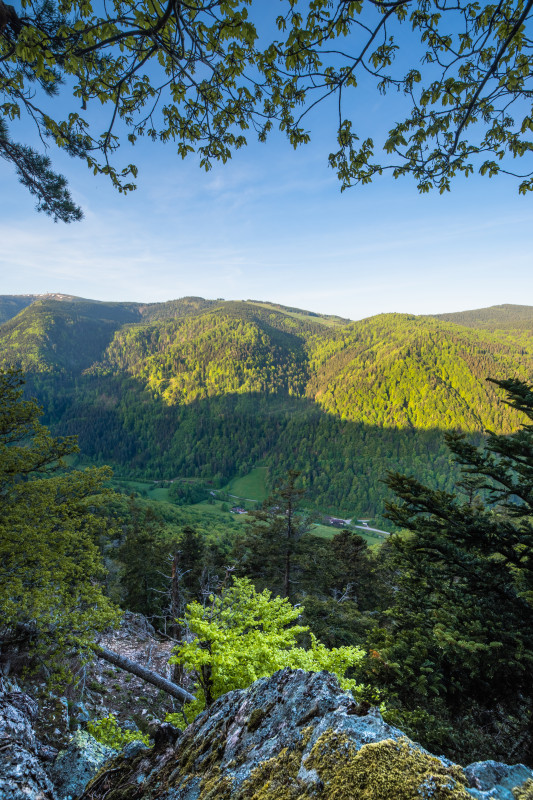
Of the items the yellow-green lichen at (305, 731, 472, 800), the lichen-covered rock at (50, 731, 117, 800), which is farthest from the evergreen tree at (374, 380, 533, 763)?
the lichen-covered rock at (50, 731, 117, 800)

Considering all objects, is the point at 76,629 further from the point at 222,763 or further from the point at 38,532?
the point at 222,763

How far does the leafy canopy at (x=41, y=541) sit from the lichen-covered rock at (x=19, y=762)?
15.7ft

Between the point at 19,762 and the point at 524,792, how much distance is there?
4.56m

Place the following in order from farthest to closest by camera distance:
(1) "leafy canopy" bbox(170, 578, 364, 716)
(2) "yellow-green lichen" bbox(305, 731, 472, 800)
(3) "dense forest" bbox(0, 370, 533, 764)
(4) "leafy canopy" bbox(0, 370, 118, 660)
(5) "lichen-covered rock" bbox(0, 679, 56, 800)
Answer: (4) "leafy canopy" bbox(0, 370, 118, 660) → (1) "leafy canopy" bbox(170, 578, 364, 716) → (3) "dense forest" bbox(0, 370, 533, 764) → (5) "lichen-covered rock" bbox(0, 679, 56, 800) → (2) "yellow-green lichen" bbox(305, 731, 472, 800)

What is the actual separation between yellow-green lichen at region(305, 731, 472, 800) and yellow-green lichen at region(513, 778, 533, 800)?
358 millimetres

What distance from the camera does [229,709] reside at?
11.1ft

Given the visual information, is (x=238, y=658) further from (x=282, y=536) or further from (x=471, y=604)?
(x=282, y=536)

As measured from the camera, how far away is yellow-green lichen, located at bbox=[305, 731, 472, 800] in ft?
5.65

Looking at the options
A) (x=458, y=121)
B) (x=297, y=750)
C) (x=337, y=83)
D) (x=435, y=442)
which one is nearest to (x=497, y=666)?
(x=297, y=750)

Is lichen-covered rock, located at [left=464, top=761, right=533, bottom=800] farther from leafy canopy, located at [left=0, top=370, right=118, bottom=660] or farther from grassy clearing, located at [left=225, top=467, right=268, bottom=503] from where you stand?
grassy clearing, located at [left=225, top=467, right=268, bottom=503]

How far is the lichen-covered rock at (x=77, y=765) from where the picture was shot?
3.44m

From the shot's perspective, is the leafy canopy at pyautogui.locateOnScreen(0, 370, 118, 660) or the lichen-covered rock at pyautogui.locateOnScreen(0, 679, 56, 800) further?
the leafy canopy at pyautogui.locateOnScreen(0, 370, 118, 660)

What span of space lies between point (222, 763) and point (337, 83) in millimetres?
6520

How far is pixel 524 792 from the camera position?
6.32 ft
